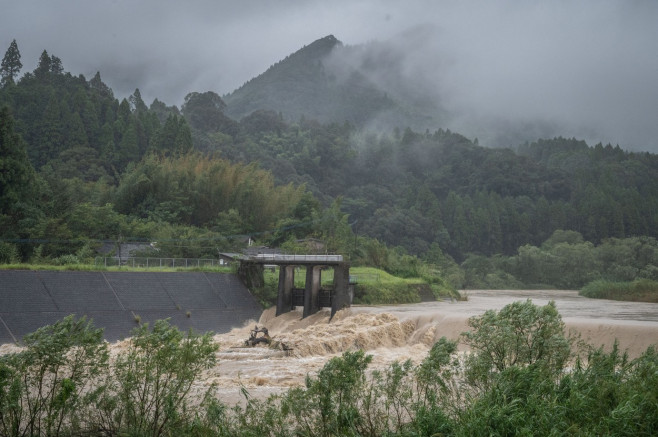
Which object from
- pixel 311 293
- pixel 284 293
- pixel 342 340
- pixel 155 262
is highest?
pixel 155 262

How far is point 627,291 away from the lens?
50.2 m

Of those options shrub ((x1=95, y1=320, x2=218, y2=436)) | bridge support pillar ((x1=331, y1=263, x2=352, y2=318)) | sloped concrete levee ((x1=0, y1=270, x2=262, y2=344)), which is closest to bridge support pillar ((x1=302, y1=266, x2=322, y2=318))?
bridge support pillar ((x1=331, y1=263, x2=352, y2=318))

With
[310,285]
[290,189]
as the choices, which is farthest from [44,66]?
[310,285]

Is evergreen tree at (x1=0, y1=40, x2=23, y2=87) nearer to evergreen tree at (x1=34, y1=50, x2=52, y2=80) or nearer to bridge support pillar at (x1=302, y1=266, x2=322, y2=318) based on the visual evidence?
evergreen tree at (x1=34, y1=50, x2=52, y2=80)

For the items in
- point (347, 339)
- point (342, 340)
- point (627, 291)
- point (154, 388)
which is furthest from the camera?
point (627, 291)

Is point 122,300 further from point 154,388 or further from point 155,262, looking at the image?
point 154,388

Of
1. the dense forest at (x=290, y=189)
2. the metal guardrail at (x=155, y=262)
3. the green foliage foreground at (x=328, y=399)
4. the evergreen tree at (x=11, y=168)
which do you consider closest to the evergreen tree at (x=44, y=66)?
the dense forest at (x=290, y=189)

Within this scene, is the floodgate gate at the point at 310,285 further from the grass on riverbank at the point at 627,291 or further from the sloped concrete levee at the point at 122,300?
the grass on riverbank at the point at 627,291

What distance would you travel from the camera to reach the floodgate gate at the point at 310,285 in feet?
111

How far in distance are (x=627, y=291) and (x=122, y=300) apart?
3734 cm

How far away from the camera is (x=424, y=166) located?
116 metres

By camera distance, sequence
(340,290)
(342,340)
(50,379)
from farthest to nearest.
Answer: (340,290) → (342,340) → (50,379)

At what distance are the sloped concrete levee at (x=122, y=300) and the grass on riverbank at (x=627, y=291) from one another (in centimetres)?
2881

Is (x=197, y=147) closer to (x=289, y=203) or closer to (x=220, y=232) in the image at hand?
(x=289, y=203)
